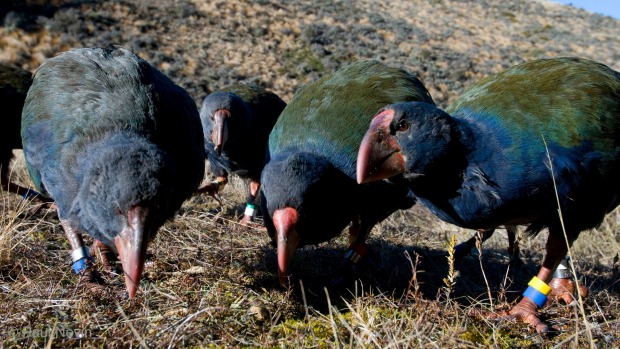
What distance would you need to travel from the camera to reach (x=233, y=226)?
4.20m

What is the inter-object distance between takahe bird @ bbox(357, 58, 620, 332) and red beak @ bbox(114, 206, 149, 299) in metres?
1.19

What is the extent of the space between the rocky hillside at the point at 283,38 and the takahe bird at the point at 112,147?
12.4 m

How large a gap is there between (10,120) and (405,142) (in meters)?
3.59

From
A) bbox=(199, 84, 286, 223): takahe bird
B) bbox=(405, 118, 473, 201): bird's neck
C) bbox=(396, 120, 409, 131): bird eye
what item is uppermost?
bbox=(396, 120, 409, 131): bird eye

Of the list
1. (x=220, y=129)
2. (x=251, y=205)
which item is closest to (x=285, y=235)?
(x=251, y=205)

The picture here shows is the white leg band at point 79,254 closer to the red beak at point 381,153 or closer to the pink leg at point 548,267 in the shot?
the red beak at point 381,153

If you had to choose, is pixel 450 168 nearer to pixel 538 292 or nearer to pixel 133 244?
pixel 538 292

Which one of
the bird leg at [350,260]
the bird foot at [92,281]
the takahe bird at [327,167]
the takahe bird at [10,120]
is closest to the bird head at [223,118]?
the takahe bird at [327,167]

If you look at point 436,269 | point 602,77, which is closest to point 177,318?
point 436,269

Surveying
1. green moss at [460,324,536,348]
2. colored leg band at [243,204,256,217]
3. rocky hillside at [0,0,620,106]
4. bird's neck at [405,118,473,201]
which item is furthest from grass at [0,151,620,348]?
rocky hillside at [0,0,620,106]

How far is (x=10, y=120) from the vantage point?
14.7 ft

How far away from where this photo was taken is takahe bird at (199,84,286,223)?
5316mm

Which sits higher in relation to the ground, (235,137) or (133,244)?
(133,244)

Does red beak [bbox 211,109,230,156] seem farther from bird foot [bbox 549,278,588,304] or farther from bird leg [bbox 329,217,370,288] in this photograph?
bird foot [bbox 549,278,588,304]
